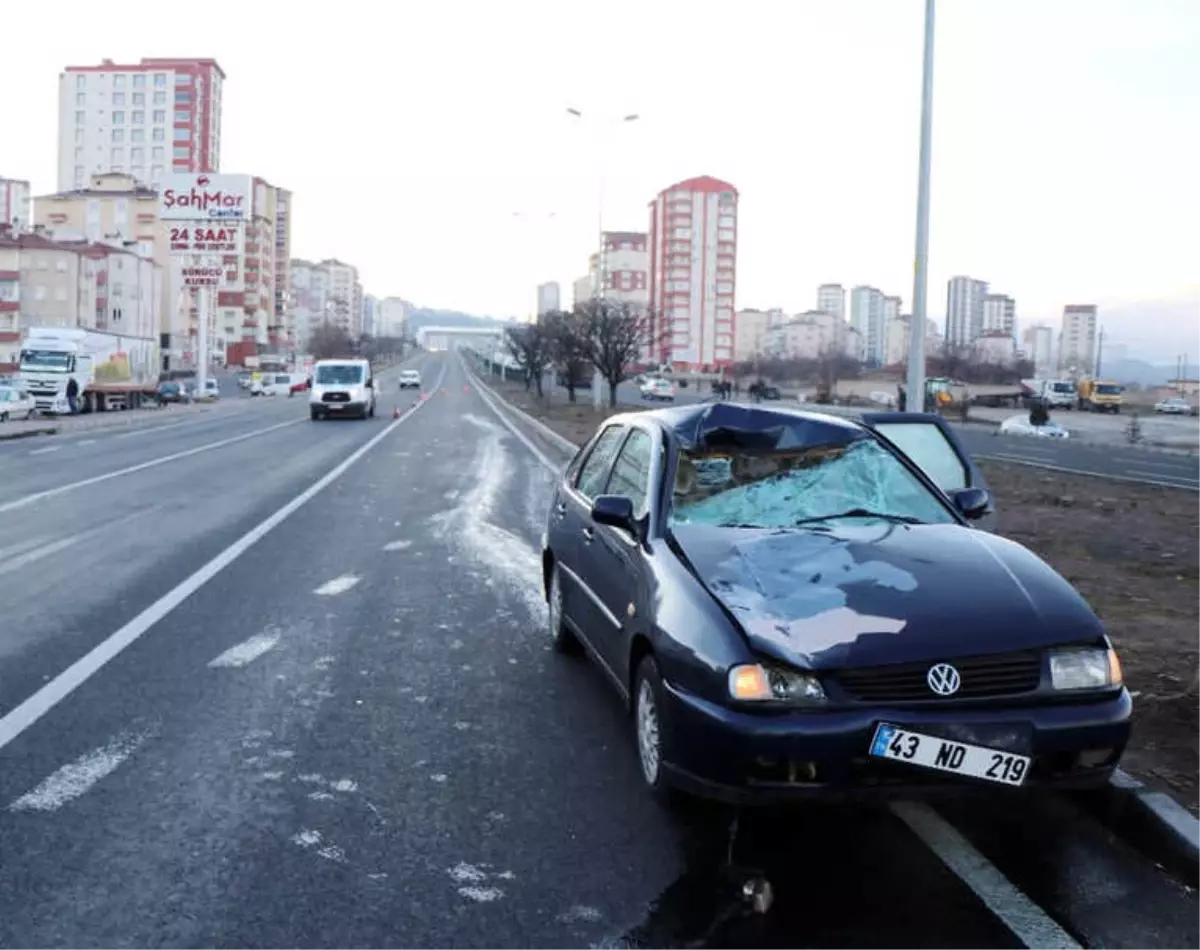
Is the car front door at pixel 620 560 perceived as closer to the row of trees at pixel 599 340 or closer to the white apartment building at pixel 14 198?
the row of trees at pixel 599 340

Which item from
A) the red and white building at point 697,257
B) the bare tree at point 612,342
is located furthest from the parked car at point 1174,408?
the red and white building at point 697,257

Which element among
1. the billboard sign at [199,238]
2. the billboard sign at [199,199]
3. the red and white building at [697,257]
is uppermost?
the red and white building at [697,257]

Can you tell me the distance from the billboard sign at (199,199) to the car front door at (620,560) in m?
64.7

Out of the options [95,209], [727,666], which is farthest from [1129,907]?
[95,209]

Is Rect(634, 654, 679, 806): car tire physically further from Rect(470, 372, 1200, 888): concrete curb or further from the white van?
the white van

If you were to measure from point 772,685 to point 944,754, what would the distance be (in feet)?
1.92

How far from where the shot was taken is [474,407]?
171ft

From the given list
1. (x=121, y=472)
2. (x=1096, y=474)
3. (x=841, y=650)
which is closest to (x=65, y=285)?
(x=121, y=472)

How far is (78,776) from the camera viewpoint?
484 cm

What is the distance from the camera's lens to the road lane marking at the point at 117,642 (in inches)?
222

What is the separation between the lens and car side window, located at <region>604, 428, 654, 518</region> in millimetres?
5547

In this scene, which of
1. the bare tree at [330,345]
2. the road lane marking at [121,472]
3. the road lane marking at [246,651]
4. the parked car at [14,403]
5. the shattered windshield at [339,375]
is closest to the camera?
→ the road lane marking at [246,651]

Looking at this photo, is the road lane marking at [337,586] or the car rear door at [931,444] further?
the road lane marking at [337,586]

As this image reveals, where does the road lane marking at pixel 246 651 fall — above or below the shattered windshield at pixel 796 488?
below
